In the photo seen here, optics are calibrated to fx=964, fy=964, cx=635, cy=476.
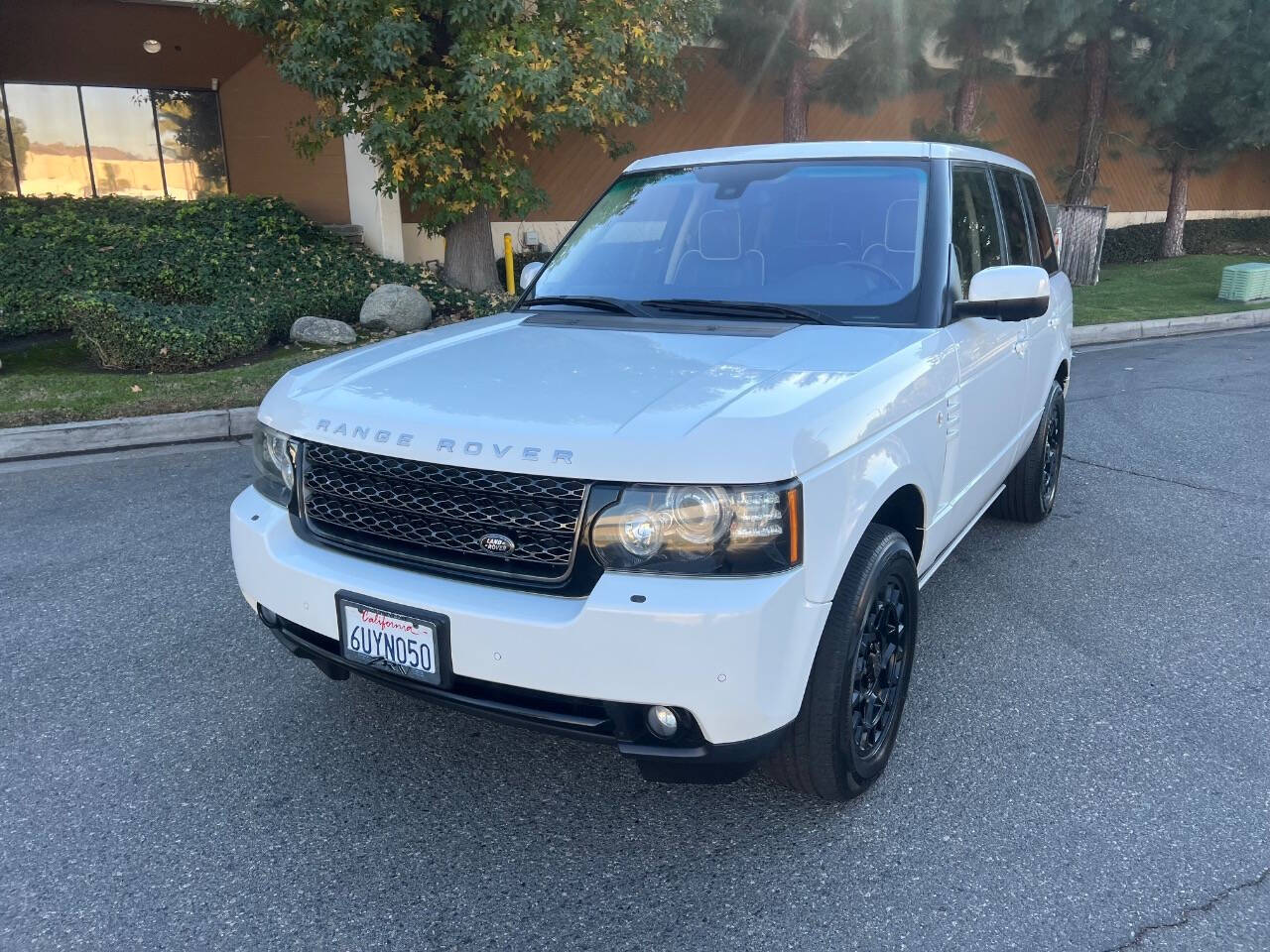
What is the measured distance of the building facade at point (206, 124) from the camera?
14825 millimetres

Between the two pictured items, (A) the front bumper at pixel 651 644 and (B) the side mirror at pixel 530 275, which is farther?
(B) the side mirror at pixel 530 275

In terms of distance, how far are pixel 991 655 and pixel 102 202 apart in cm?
1349

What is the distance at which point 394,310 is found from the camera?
11312 millimetres

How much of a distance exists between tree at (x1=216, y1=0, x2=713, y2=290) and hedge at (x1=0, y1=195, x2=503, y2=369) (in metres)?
1.48

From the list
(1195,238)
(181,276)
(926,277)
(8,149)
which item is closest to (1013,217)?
(926,277)

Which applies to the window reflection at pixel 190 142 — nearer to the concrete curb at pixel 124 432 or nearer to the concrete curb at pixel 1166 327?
the concrete curb at pixel 124 432

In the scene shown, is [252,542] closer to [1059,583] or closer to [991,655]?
[991,655]

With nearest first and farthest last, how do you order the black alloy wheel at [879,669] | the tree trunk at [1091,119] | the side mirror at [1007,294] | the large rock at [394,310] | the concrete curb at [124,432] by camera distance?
the black alloy wheel at [879,669]
the side mirror at [1007,294]
the concrete curb at [124,432]
the large rock at [394,310]
the tree trunk at [1091,119]

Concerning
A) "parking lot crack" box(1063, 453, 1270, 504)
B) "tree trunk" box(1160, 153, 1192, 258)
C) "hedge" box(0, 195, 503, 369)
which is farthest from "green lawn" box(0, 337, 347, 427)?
"tree trunk" box(1160, 153, 1192, 258)

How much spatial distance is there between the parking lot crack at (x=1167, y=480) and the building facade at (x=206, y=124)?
1036 cm

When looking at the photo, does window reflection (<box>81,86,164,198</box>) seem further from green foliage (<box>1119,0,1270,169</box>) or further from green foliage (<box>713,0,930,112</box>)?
green foliage (<box>1119,0,1270,169</box>)

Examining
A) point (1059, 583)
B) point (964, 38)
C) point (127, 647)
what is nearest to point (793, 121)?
point (964, 38)

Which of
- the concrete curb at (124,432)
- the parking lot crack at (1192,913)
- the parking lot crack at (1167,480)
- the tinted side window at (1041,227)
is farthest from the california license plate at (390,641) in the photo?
the parking lot crack at (1167,480)

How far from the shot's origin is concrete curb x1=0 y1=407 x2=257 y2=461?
22.6 feet
